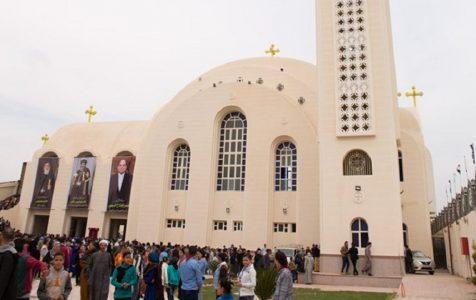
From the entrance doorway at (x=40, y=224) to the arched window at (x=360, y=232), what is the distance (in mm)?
24536

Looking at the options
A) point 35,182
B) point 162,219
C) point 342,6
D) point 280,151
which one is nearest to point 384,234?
point 280,151

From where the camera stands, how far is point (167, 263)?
8.12 meters

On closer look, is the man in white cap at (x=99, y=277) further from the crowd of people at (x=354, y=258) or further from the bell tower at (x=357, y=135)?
the bell tower at (x=357, y=135)

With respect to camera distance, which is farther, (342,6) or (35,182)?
(35,182)

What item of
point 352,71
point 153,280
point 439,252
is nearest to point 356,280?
point 352,71

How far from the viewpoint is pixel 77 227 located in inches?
1234

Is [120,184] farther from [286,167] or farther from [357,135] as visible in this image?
[357,135]

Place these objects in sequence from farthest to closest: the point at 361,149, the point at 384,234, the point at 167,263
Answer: the point at 361,149 → the point at 384,234 → the point at 167,263

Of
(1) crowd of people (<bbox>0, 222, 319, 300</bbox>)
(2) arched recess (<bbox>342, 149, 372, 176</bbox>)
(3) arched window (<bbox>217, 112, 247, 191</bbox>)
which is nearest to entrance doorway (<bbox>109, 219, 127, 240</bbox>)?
(3) arched window (<bbox>217, 112, 247, 191</bbox>)

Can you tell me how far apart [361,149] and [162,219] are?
13.3m

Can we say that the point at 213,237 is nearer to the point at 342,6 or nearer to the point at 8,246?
the point at 342,6

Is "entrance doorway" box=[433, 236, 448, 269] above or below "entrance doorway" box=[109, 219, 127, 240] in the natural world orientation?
below

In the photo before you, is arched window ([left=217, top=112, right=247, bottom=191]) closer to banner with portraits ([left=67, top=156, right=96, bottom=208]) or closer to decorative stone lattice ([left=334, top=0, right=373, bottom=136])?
decorative stone lattice ([left=334, top=0, right=373, bottom=136])

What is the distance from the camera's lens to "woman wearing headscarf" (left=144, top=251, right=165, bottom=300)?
6.81 metres
